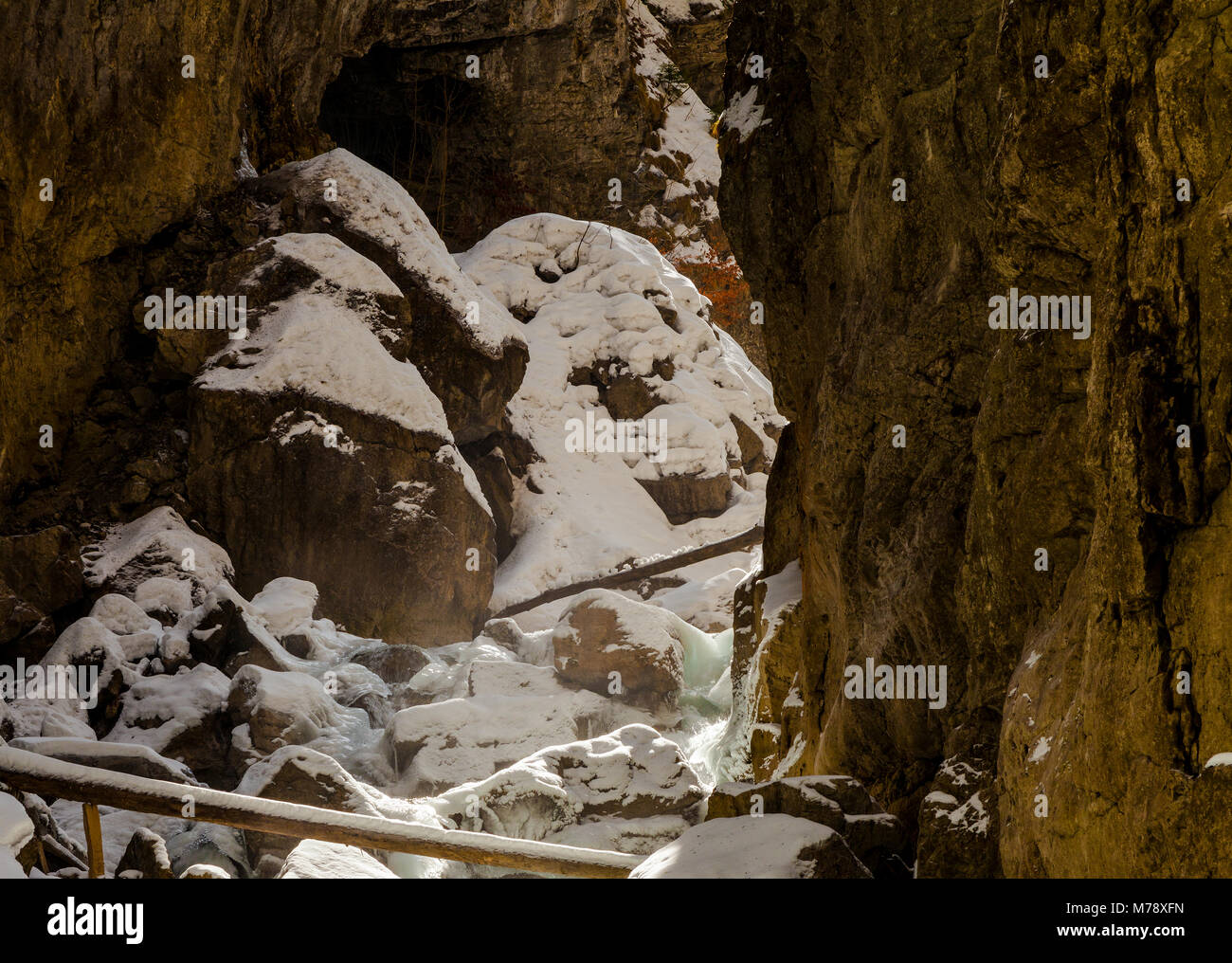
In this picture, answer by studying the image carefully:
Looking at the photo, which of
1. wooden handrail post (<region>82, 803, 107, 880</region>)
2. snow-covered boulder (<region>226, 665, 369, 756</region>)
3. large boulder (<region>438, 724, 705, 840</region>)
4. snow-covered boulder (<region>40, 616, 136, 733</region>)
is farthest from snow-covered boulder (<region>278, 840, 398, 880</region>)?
snow-covered boulder (<region>40, 616, 136, 733</region>)

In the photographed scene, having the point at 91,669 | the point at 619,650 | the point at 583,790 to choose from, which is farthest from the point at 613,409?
the point at 583,790

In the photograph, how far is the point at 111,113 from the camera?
39.9ft

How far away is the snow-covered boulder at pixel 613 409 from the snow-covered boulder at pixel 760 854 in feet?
37.5

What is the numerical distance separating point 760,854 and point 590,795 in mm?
4885

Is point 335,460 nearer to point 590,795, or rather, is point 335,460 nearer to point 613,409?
point 590,795

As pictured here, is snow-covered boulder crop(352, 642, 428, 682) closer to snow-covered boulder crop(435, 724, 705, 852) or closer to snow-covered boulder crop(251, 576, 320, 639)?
snow-covered boulder crop(251, 576, 320, 639)

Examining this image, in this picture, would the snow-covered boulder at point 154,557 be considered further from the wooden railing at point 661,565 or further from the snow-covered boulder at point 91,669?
the wooden railing at point 661,565

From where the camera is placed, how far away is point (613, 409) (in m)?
18.7

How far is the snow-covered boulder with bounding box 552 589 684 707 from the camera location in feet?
37.9

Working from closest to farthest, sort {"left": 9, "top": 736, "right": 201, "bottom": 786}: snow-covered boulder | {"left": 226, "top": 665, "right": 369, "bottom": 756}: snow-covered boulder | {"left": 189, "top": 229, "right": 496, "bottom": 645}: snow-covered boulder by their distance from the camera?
{"left": 9, "top": 736, "right": 201, "bottom": 786}: snow-covered boulder < {"left": 226, "top": 665, "right": 369, "bottom": 756}: snow-covered boulder < {"left": 189, "top": 229, "right": 496, "bottom": 645}: snow-covered boulder

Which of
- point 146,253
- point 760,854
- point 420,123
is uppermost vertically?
point 420,123

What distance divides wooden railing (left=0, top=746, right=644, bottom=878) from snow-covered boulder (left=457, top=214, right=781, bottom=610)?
33.4ft

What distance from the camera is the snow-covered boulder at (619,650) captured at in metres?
11.6

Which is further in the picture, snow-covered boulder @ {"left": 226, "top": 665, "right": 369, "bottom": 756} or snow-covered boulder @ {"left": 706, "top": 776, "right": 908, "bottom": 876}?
snow-covered boulder @ {"left": 226, "top": 665, "right": 369, "bottom": 756}
